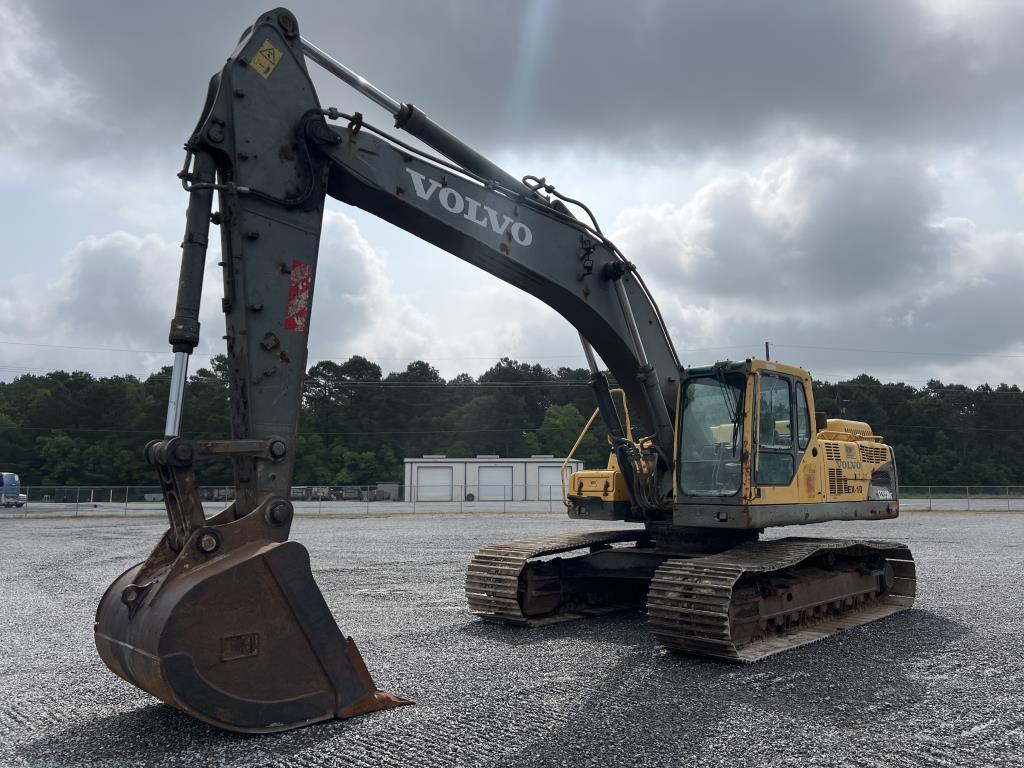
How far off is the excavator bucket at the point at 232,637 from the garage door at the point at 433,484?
167 ft

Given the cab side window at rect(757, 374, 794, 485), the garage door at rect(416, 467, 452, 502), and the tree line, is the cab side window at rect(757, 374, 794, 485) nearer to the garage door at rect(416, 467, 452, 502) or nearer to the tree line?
the garage door at rect(416, 467, 452, 502)

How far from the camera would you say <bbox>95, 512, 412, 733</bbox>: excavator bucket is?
4.82m

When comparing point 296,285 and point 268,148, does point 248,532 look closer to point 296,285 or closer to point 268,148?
point 296,285

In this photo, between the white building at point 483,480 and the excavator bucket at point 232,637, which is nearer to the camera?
the excavator bucket at point 232,637

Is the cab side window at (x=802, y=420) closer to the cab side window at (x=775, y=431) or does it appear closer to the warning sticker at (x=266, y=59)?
the cab side window at (x=775, y=431)

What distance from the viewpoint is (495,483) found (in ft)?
183

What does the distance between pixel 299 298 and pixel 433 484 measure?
5111 centimetres

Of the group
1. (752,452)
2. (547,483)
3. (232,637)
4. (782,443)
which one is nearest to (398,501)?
(547,483)

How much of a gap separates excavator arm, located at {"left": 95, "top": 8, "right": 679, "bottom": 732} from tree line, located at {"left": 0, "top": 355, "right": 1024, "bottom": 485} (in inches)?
2825

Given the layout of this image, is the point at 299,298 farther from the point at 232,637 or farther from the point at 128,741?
the point at 128,741

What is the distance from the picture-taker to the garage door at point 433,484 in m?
56.2

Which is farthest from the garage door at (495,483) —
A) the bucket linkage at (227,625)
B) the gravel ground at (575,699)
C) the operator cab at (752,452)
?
the bucket linkage at (227,625)

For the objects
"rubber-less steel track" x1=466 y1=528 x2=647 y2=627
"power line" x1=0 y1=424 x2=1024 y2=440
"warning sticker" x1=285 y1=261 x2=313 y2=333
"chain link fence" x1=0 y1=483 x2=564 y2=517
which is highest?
"power line" x1=0 y1=424 x2=1024 y2=440

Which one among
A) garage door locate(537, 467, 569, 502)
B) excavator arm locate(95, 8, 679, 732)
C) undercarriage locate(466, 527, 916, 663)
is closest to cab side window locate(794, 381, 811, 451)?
undercarriage locate(466, 527, 916, 663)
